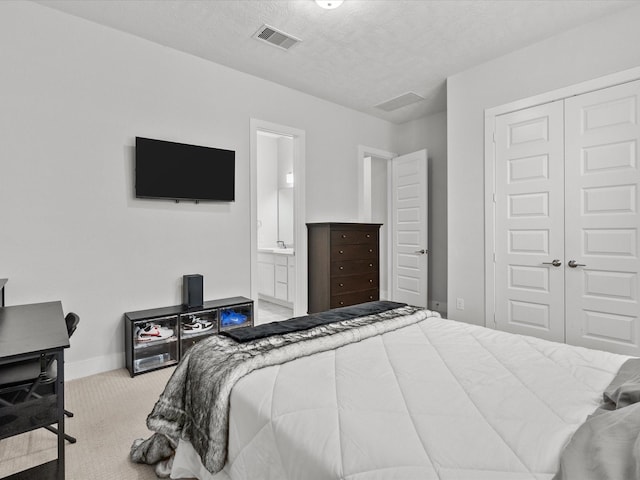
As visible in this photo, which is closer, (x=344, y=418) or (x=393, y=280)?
(x=344, y=418)

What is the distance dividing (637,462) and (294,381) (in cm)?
94

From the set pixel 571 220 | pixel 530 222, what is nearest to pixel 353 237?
pixel 530 222

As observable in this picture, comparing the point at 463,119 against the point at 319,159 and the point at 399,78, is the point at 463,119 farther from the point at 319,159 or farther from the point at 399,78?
the point at 319,159

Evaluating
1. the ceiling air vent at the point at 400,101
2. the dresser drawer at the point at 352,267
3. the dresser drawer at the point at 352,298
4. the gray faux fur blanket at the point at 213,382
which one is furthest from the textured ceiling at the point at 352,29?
the dresser drawer at the point at 352,298

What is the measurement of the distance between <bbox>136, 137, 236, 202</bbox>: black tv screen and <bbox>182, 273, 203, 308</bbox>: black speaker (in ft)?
2.54

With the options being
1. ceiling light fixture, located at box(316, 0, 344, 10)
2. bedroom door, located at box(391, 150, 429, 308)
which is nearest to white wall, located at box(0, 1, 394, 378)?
ceiling light fixture, located at box(316, 0, 344, 10)

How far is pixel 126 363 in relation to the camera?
10.2 feet

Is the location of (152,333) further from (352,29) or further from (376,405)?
(352,29)

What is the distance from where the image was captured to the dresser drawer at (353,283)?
4.34 m

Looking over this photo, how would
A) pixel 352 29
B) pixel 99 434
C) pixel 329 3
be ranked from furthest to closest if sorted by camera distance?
pixel 352 29
pixel 329 3
pixel 99 434

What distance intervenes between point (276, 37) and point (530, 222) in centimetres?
296

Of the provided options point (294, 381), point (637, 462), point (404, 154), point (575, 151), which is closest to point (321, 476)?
point (294, 381)

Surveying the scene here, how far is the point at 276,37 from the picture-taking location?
10.6ft

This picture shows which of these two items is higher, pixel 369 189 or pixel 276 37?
pixel 276 37
